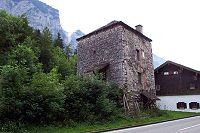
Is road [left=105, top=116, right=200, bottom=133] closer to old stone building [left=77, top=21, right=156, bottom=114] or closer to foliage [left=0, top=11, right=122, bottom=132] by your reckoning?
foliage [left=0, top=11, right=122, bottom=132]

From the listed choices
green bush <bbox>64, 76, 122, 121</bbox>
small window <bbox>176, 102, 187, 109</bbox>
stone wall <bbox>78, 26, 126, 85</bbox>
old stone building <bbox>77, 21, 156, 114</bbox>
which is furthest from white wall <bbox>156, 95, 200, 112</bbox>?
green bush <bbox>64, 76, 122, 121</bbox>

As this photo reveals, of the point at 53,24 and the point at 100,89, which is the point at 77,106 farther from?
the point at 53,24

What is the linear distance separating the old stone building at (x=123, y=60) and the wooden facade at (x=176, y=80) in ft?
32.7

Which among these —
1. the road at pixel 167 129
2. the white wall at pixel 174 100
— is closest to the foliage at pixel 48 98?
the road at pixel 167 129

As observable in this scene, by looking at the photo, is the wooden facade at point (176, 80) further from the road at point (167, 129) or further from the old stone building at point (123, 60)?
the road at point (167, 129)

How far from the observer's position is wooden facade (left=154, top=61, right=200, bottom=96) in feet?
144

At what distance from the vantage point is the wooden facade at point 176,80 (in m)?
43.8

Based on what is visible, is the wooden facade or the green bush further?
the wooden facade

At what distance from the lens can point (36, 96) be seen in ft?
60.5

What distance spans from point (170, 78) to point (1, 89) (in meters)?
33.4

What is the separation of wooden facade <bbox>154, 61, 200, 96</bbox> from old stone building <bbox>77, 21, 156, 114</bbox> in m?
9.96

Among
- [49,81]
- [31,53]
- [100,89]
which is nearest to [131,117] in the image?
[100,89]

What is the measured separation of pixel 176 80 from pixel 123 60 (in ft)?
59.3

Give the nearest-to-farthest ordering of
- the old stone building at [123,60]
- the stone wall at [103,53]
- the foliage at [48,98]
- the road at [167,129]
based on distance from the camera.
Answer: the road at [167,129] → the foliage at [48,98] → the old stone building at [123,60] → the stone wall at [103,53]
